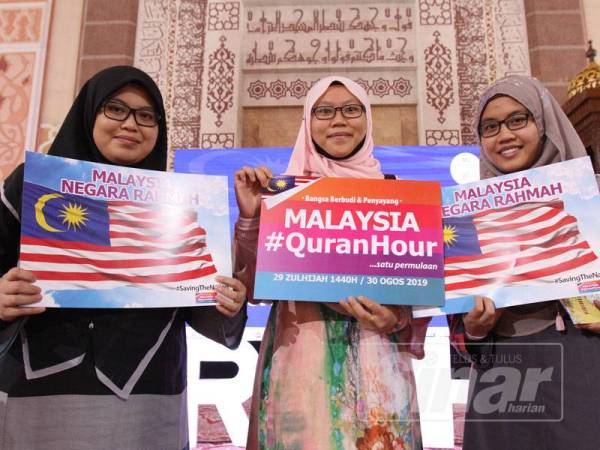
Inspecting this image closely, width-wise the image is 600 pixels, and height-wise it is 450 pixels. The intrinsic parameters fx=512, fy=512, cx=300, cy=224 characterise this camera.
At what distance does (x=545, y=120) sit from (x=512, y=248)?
0.31m

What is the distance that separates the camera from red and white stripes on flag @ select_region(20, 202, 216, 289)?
994 millimetres

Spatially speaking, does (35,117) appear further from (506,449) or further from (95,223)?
(506,449)

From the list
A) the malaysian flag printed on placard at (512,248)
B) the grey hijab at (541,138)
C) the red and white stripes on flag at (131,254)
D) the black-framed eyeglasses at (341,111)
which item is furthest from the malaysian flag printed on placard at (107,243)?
the grey hijab at (541,138)

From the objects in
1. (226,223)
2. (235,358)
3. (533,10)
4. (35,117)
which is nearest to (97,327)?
(226,223)

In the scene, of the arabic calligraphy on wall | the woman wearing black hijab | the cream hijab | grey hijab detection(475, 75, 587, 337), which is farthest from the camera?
the arabic calligraphy on wall

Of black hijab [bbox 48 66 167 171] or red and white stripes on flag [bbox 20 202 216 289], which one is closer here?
red and white stripes on flag [bbox 20 202 216 289]

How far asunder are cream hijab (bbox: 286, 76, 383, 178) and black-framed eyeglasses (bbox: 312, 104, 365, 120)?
0.03 m

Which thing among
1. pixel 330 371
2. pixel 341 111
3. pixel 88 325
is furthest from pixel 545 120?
pixel 88 325

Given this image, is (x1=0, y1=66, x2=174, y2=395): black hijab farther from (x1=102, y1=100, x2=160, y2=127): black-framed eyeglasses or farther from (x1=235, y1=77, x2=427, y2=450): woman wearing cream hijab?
(x1=235, y1=77, x2=427, y2=450): woman wearing cream hijab

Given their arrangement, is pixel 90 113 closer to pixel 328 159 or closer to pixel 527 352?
pixel 328 159

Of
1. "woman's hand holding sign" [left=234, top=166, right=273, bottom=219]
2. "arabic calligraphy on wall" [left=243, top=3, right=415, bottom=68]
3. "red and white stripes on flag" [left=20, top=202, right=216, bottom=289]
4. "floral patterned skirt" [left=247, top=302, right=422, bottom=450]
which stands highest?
"arabic calligraphy on wall" [left=243, top=3, right=415, bottom=68]

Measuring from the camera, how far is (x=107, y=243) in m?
1.05

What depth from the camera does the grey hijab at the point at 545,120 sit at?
113 centimetres

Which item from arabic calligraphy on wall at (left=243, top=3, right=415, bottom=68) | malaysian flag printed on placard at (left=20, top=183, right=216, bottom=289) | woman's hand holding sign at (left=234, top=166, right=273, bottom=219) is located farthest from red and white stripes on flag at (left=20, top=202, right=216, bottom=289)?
arabic calligraphy on wall at (left=243, top=3, right=415, bottom=68)
